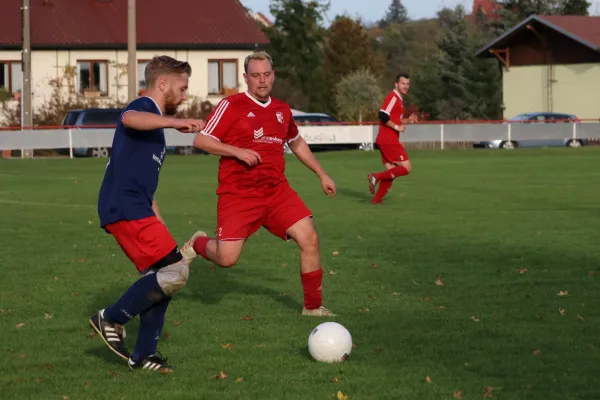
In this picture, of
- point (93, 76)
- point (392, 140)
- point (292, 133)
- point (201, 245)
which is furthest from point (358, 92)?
point (201, 245)

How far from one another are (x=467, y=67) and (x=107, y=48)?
2957cm

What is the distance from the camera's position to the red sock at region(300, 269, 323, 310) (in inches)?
361

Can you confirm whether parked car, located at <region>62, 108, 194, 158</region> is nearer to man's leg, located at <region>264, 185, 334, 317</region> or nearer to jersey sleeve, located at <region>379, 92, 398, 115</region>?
jersey sleeve, located at <region>379, 92, 398, 115</region>

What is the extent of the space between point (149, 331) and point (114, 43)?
170 feet

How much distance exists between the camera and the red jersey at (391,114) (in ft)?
64.2

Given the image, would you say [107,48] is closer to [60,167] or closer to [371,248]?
[60,167]

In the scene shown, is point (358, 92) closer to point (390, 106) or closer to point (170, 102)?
point (390, 106)

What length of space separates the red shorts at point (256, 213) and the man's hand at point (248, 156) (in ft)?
2.47

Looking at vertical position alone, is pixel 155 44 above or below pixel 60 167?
above

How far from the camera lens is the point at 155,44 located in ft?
192

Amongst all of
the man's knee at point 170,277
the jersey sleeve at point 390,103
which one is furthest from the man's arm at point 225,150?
the jersey sleeve at point 390,103

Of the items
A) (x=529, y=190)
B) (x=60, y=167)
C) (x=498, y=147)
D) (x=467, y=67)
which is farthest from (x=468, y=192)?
(x=467, y=67)

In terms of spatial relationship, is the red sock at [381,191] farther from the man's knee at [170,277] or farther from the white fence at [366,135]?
the white fence at [366,135]

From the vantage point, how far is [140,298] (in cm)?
722
